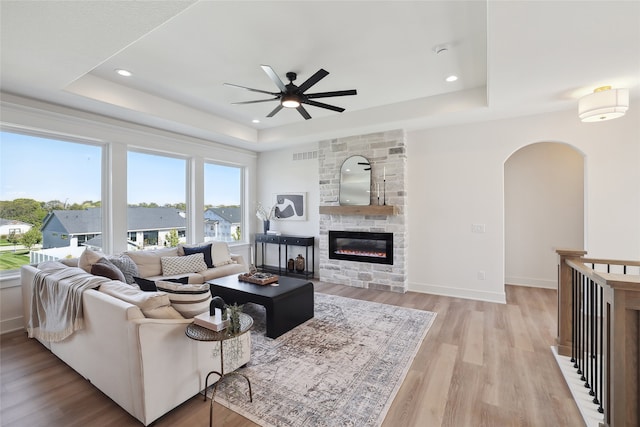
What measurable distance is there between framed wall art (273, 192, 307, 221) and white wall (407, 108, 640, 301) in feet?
7.35

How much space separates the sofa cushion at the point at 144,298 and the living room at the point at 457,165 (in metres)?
2.50

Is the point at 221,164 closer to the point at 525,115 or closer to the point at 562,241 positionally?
the point at 525,115

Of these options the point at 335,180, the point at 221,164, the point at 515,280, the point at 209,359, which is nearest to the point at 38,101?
the point at 221,164

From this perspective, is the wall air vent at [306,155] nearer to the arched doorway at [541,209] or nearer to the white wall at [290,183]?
the white wall at [290,183]

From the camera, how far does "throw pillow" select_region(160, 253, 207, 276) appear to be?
412 centimetres

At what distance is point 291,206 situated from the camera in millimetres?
6195

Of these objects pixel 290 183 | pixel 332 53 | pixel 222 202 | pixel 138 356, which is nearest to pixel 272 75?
pixel 332 53

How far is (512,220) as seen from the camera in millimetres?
5285

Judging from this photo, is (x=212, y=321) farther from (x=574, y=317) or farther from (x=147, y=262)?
(x=574, y=317)

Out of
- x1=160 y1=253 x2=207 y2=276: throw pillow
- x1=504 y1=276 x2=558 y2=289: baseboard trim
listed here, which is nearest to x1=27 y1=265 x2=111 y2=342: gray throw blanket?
x1=160 y1=253 x2=207 y2=276: throw pillow

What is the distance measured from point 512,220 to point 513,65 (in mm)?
3557

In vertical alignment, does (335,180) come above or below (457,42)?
below

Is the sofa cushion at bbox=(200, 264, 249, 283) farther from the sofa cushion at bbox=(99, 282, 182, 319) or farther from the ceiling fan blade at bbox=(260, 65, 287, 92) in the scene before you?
the ceiling fan blade at bbox=(260, 65, 287, 92)

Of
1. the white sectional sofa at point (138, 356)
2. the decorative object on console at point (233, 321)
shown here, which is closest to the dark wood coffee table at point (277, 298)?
the white sectional sofa at point (138, 356)
